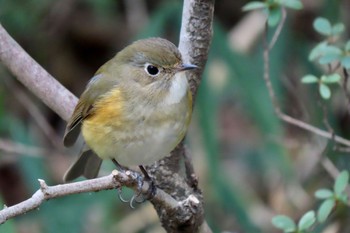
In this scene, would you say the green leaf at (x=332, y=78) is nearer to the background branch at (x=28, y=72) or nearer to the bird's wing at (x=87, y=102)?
the bird's wing at (x=87, y=102)

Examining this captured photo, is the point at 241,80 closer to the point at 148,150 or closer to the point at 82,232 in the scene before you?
the point at 82,232

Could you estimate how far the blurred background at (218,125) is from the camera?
182 inches

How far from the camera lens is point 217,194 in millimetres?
4816

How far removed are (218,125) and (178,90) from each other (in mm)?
2181

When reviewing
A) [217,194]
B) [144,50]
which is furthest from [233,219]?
[144,50]

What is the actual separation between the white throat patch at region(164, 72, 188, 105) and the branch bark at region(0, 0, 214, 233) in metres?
0.04

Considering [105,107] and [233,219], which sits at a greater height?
[105,107]

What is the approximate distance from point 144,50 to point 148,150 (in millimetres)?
471

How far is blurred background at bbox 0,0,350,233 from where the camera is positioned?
182 inches

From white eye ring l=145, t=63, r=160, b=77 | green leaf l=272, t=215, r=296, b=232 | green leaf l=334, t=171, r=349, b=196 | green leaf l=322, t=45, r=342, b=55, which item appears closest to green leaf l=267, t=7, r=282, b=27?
green leaf l=322, t=45, r=342, b=55

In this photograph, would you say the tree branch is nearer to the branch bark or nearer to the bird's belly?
the branch bark

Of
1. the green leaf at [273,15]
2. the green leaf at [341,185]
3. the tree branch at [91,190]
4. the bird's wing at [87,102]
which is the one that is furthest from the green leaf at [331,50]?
the bird's wing at [87,102]

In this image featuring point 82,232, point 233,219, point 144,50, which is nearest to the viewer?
point 144,50

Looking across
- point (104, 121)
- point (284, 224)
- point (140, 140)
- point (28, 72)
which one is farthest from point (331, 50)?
point (28, 72)
